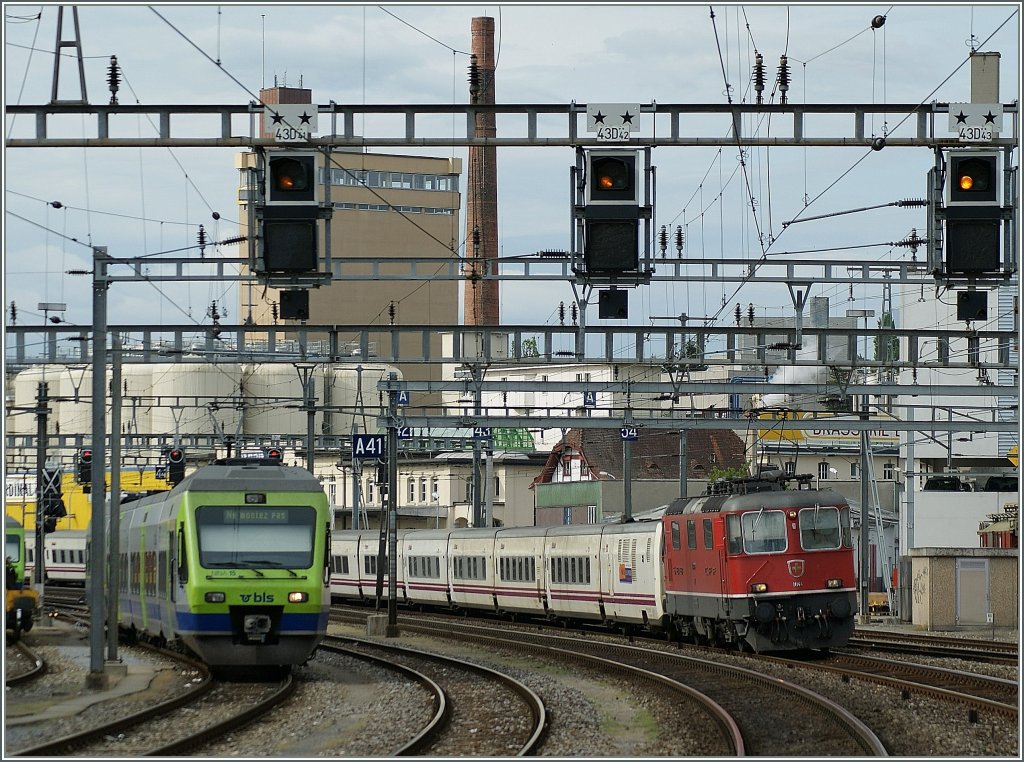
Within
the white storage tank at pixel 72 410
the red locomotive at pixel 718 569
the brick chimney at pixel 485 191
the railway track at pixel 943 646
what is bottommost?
the railway track at pixel 943 646

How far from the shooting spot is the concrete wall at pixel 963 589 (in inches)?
1423

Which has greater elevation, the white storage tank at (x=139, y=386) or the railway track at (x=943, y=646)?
the white storage tank at (x=139, y=386)

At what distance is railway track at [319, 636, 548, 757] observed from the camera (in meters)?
16.2

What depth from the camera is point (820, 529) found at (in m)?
28.5

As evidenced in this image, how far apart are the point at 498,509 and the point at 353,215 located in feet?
105

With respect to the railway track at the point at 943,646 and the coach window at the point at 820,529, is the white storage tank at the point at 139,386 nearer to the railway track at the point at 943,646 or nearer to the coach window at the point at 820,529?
the railway track at the point at 943,646

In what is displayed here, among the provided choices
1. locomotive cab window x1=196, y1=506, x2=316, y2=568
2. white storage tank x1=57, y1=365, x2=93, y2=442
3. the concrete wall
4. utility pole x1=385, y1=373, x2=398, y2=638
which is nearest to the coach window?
the concrete wall

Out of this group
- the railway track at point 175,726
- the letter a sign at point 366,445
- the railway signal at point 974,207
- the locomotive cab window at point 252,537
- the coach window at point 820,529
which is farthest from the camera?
the letter a sign at point 366,445

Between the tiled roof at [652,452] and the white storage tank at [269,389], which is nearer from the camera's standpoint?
the tiled roof at [652,452]

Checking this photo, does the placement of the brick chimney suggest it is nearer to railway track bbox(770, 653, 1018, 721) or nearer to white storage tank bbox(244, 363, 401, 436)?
white storage tank bbox(244, 363, 401, 436)

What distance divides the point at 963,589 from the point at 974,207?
20060 millimetres

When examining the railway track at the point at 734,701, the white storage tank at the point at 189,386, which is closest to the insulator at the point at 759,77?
the railway track at the point at 734,701

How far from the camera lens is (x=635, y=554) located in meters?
34.1

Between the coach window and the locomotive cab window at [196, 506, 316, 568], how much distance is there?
32.2ft
